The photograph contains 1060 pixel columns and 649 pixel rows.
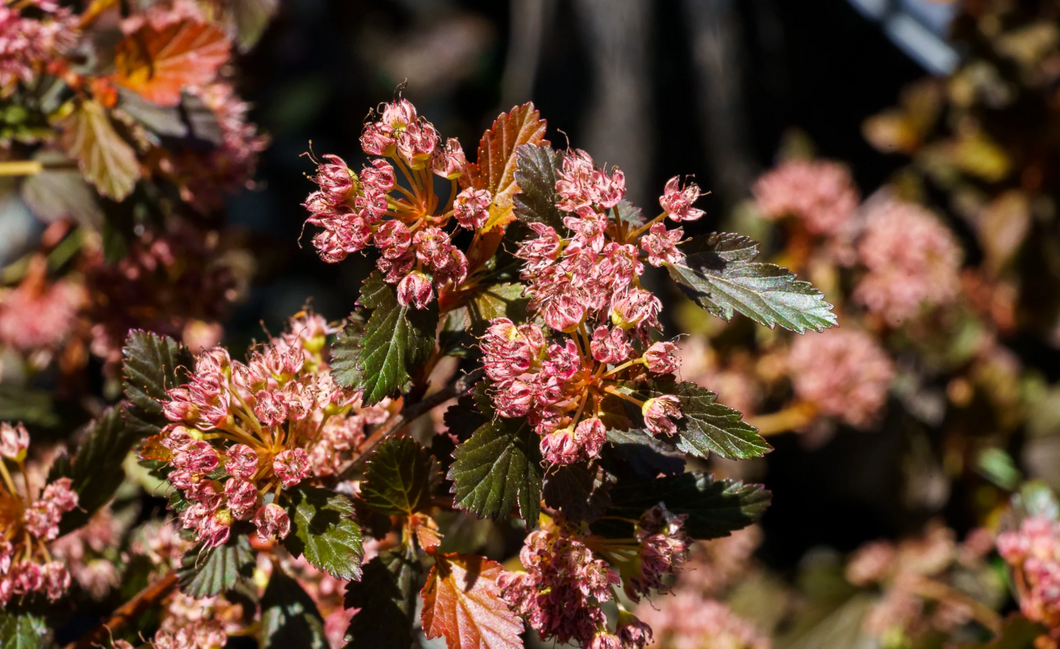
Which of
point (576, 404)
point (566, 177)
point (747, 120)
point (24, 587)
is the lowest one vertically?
point (747, 120)

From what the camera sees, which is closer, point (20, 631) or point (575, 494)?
point (575, 494)

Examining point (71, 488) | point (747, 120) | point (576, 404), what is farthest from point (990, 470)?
point (71, 488)

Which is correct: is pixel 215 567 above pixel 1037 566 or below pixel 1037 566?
above

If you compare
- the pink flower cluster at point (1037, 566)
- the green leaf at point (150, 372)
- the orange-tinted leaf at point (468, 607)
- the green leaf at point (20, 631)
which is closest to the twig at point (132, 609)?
the green leaf at point (20, 631)

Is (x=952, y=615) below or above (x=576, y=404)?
below

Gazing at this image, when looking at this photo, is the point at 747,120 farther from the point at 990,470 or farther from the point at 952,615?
the point at 952,615

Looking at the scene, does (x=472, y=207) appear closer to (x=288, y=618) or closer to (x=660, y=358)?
(x=660, y=358)

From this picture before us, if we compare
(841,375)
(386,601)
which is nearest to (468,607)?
(386,601)
